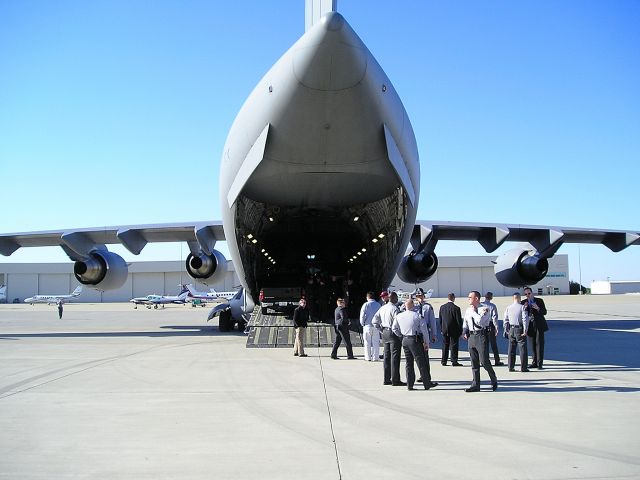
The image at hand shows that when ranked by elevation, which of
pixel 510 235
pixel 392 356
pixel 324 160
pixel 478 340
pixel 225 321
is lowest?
pixel 225 321

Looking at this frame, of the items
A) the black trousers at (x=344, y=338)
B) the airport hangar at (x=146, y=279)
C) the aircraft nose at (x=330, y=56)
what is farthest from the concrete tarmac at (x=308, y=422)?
the airport hangar at (x=146, y=279)

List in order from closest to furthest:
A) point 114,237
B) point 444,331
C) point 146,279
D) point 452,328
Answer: point 452,328, point 444,331, point 114,237, point 146,279

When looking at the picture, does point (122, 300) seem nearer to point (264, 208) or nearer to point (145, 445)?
point (264, 208)

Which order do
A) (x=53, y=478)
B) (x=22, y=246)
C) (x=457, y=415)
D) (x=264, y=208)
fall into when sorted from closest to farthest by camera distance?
(x=53, y=478) → (x=457, y=415) → (x=264, y=208) → (x=22, y=246)

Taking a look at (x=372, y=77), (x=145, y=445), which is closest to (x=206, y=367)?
(x=145, y=445)

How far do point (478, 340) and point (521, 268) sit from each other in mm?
10298

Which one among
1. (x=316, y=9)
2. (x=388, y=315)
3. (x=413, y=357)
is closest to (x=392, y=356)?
(x=413, y=357)

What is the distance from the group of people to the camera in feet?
22.5

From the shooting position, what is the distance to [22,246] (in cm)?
1862

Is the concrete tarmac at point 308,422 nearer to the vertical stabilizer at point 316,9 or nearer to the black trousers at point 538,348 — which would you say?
the black trousers at point 538,348

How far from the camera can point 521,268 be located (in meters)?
16.4

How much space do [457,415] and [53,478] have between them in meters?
3.55

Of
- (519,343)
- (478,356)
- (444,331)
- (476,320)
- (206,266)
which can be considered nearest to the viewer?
(478,356)

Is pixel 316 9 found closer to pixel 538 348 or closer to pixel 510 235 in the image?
pixel 538 348
